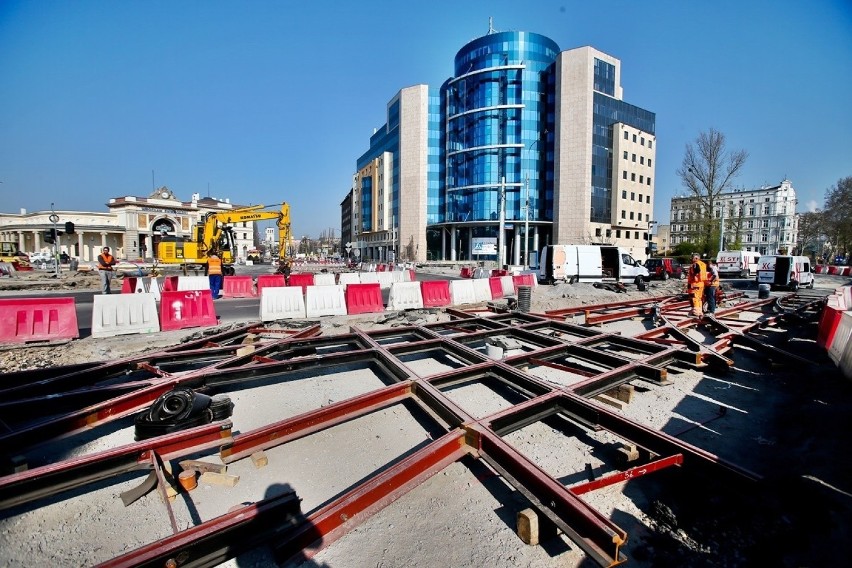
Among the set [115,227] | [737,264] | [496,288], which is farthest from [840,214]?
[115,227]

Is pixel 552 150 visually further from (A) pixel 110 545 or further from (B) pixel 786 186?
(B) pixel 786 186

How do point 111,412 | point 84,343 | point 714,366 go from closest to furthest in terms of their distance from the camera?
point 111,412
point 714,366
point 84,343

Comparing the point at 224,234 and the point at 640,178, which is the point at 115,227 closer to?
the point at 224,234

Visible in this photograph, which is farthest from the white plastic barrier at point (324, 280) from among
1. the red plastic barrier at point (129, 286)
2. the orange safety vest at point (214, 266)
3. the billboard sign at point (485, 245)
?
the billboard sign at point (485, 245)

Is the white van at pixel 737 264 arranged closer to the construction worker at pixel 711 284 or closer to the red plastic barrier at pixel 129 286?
the construction worker at pixel 711 284

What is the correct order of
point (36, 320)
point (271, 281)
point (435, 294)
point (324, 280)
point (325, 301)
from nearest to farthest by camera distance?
point (36, 320) → point (325, 301) → point (435, 294) → point (271, 281) → point (324, 280)

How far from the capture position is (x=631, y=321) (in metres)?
11.8

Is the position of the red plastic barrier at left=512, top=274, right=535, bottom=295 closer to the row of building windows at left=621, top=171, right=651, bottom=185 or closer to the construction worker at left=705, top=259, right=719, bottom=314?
the construction worker at left=705, top=259, right=719, bottom=314

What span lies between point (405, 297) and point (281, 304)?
166 inches

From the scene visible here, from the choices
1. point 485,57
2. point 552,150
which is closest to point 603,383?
point 552,150

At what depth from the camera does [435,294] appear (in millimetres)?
14070

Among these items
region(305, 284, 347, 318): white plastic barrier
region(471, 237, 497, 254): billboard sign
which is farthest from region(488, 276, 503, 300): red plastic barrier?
region(471, 237, 497, 254): billboard sign

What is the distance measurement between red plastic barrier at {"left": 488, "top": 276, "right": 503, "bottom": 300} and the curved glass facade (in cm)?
4131

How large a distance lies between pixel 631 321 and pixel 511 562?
1092 cm
